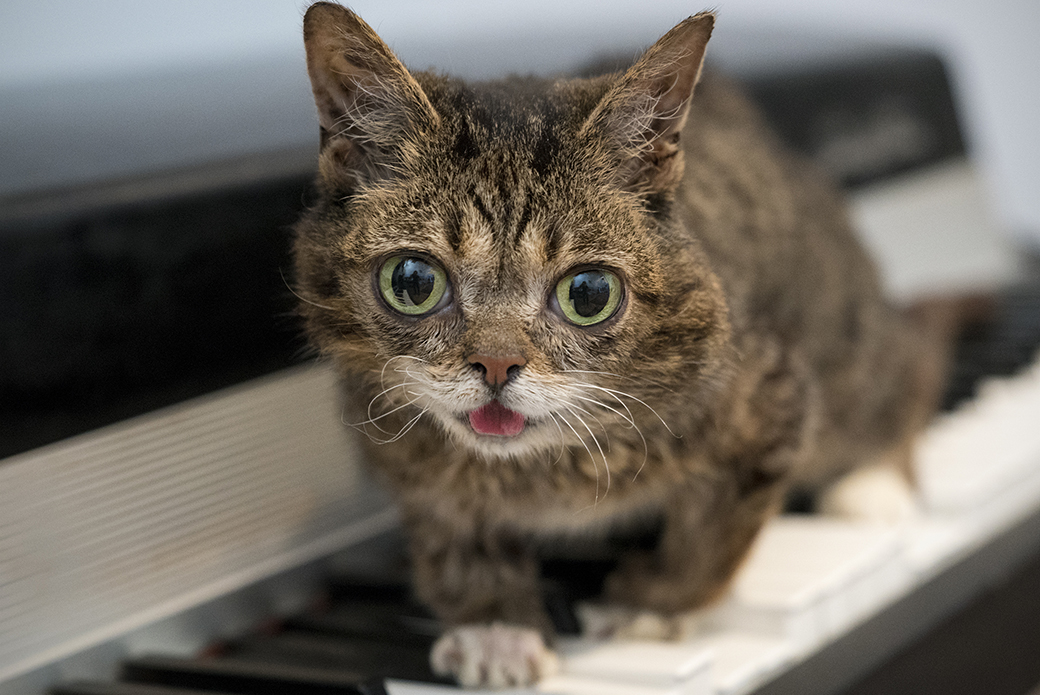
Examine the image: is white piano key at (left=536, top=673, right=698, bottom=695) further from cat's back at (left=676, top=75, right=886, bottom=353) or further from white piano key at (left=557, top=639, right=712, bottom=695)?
cat's back at (left=676, top=75, right=886, bottom=353)

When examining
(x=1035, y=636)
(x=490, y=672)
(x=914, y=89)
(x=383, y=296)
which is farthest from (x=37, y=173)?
(x=914, y=89)

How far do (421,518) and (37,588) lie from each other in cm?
36

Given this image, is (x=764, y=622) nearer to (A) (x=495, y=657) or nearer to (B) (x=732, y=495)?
(B) (x=732, y=495)

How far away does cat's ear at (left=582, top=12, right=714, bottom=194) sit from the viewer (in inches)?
30.1

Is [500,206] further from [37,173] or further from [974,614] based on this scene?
[974,614]

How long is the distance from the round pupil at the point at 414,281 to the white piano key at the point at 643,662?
0.39 m

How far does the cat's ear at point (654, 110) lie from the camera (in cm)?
76

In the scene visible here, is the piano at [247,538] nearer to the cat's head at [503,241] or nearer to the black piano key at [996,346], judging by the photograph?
the cat's head at [503,241]


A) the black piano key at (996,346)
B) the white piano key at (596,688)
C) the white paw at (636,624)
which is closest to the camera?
the white piano key at (596,688)

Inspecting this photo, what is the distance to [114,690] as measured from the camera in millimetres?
912

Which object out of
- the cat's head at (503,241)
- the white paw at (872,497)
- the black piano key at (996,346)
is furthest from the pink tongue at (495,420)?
the black piano key at (996,346)

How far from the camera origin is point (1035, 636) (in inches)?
49.5

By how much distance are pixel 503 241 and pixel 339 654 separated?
0.47 metres

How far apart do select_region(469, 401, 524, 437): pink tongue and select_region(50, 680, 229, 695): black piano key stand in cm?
37
